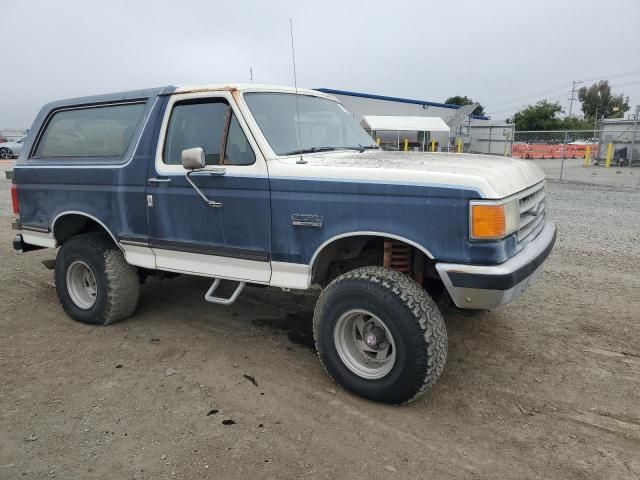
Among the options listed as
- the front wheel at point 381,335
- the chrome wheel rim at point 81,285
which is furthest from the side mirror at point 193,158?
the chrome wheel rim at point 81,285

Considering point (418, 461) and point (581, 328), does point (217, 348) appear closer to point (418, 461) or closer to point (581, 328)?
point (418, 461)

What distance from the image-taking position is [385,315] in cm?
316

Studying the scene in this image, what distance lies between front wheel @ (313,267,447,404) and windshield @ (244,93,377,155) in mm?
1205

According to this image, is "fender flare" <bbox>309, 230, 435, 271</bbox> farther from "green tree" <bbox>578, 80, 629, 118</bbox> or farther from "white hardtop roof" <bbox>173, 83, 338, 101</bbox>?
"green tree" <bbox>578, 80, 629, 118</bbox>

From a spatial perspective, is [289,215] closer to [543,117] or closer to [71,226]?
[71,226]

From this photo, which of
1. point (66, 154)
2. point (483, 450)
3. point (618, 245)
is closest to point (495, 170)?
point (483, 450)

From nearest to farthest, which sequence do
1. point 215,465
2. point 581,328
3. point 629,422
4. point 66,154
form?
point 215,465 → point 629,422 → point 581,328 → point 66,154

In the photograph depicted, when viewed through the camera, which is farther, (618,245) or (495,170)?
(618,245)

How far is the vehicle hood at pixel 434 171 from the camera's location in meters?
2.94

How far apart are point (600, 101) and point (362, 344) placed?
90.2 m

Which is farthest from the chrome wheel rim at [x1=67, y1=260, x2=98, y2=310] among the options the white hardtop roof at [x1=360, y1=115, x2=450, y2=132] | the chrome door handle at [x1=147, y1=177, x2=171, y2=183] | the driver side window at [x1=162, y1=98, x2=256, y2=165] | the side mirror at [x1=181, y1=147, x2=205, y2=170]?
the white hardtop roof at [x1=360, y1=115, x2=450, y2=132]

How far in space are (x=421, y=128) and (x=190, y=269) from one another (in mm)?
23486

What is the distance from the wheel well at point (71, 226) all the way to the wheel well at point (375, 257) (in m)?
2.35

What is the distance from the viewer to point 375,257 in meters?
3.79
